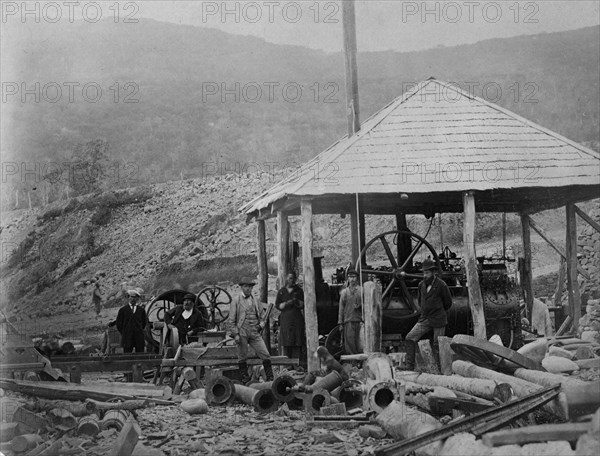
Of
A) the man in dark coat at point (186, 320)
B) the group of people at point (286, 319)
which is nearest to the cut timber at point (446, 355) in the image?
the group of people at point (286, 319)

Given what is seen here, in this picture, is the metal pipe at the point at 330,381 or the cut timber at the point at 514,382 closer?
the cut timber at the point at 514,382

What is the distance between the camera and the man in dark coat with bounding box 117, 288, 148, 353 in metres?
13.1

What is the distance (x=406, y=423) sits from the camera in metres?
7.66

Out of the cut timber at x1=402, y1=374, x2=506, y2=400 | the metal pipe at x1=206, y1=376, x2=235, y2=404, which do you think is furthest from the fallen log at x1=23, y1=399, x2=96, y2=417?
the cut timber at x1=402, y1=374, x2=506, y2=400

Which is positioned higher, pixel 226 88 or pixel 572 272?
pixel 226 88

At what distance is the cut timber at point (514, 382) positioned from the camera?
287 inches

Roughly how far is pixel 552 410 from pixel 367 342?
182 inches

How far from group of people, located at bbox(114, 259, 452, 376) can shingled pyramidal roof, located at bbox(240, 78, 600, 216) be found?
1.50 m

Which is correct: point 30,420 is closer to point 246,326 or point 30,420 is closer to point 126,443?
point 126,443

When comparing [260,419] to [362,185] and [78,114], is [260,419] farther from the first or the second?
[78,114]

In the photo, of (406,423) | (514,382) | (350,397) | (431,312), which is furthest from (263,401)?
(431,312)

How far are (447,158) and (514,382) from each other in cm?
553

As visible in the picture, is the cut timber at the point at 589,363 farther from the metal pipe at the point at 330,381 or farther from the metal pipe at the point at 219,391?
the metal pipe at the point at 219,391

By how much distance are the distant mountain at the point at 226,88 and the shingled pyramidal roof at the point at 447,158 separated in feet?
6.36
